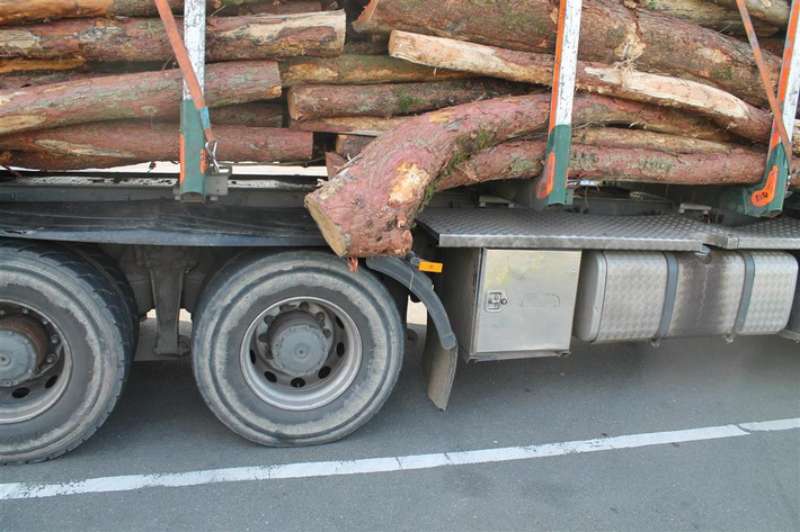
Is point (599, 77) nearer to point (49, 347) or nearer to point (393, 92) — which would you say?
point (393, 92)

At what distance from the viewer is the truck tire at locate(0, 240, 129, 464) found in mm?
3365

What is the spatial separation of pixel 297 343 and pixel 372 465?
2.80 ft

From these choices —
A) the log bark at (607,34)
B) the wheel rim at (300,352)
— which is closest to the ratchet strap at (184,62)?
the log bark at (607,34)

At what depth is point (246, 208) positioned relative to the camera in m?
4.15

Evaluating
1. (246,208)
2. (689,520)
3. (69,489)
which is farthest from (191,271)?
(689,520)

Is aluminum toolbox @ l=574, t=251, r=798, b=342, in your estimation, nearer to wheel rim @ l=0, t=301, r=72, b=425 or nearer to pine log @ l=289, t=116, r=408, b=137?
pine log @ l=289, t=116, r=408, b=137

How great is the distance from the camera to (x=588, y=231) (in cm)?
428

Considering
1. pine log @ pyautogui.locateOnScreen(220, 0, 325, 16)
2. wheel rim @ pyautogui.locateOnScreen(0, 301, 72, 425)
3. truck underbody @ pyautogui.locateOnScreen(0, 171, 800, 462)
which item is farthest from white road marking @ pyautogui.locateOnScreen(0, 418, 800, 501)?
pine log @ pyautogui.locateOnScreen(220, 0, 325, 16)

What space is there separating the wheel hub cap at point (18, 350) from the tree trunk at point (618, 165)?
244 cm

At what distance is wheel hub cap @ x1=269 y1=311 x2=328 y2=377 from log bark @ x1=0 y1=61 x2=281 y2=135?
1.33 metres

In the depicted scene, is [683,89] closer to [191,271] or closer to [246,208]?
[246,208]

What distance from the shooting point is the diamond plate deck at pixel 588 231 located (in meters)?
3.96

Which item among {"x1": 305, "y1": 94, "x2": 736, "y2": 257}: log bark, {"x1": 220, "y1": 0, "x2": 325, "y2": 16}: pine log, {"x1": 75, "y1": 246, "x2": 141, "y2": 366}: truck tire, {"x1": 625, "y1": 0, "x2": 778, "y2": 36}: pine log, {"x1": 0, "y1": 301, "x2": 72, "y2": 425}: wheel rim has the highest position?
{"x1": 625, "y1": 0, "x2": 778, "y2": 36}: pine log

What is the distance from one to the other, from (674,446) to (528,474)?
113cm
